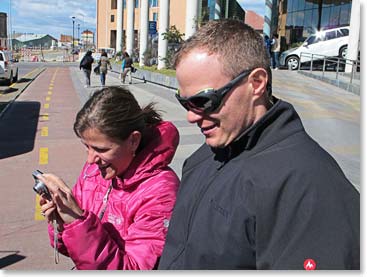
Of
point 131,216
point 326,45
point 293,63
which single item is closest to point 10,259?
point 131,216

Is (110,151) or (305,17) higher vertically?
(305,17)

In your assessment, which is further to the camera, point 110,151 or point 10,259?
point 10,259

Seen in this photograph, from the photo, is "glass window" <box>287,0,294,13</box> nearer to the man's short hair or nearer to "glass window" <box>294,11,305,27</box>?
"glass window" <box>294,11,305,27</box>

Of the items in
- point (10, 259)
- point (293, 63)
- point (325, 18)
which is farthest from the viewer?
point (325, 18)

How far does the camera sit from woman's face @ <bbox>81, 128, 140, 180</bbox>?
6.79 feet

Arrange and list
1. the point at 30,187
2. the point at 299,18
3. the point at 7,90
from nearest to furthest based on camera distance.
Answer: the point at 30,187, the point at 7,90, the point at 299,18

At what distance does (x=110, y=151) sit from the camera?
2.07 meters

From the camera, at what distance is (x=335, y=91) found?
15750mm

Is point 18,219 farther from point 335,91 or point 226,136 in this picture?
point 335,91

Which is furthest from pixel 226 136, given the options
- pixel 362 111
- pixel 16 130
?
pixel 16 130

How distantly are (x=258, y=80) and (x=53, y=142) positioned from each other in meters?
8.19

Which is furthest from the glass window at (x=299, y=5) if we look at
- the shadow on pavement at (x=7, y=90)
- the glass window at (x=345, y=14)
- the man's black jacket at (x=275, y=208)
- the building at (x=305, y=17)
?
the man's black jacket at (x=275, y=208)

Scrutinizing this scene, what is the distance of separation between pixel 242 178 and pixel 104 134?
954mm

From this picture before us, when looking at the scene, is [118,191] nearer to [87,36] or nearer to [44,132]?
[44,132]
